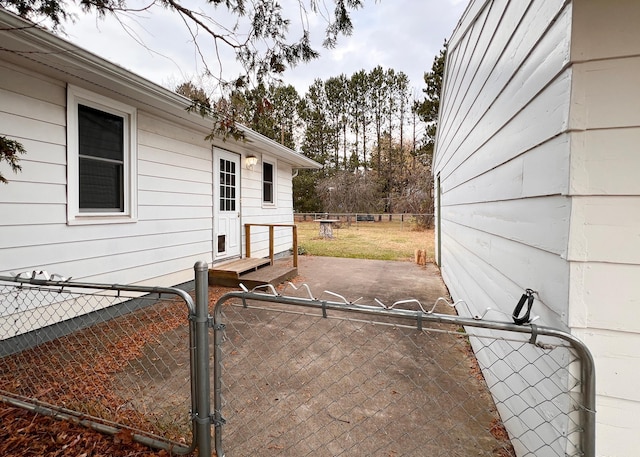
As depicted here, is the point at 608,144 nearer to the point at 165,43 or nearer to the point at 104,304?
the point at 165,43

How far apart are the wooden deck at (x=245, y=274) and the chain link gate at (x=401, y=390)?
190 cm

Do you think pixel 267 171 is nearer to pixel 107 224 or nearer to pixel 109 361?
pixel 107 224

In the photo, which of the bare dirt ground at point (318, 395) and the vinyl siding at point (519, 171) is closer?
the vinyl siding at point (519, 171)

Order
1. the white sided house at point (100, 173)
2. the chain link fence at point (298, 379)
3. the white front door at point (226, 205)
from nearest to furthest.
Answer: the chain link fence at point (298, 379) < the white sided house at point (100, 173) < the white front door at point (226, 205)

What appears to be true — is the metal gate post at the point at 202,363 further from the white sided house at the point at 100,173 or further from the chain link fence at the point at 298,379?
the white sided house at the point at 100,173

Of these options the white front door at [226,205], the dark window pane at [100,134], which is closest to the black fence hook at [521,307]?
the dark window pane at [100,134]

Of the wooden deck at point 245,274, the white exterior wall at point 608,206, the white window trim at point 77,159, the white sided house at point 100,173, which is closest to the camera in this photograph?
the white exterior wall at point 608,206

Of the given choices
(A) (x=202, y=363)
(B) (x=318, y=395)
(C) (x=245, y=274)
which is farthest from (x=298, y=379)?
(C) (x=245, y=274)

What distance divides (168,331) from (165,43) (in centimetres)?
286

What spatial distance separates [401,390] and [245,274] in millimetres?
3663

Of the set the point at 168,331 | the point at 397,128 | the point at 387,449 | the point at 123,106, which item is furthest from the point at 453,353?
the point at 397,128

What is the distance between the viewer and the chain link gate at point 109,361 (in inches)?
57.7

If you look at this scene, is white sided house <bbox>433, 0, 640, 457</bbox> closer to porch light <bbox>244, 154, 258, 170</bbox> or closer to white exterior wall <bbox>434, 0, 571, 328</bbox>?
white exterior wall <bbox>434, 0, 571, 328</bbox>

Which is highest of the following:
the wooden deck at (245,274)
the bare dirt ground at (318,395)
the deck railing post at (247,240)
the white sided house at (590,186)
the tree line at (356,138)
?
the tree line at (356,138)
